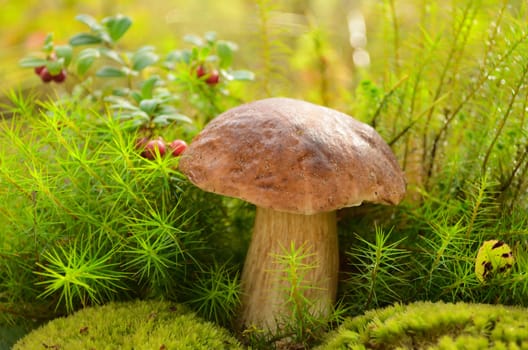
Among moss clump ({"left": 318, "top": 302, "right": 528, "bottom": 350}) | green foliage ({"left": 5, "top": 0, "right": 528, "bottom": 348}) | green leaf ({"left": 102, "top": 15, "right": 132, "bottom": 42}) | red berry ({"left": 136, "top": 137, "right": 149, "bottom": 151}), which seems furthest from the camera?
green leaf ({"left": 102, "top": 15, "right": 132, "bottom": 42})

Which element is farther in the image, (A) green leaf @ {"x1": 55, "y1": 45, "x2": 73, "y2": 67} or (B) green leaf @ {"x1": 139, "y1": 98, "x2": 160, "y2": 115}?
(A) green leaf @ {"x1": 55, "y1": 45, "x2": 73, "y2": 67}

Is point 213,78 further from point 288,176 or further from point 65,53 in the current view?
point 288,176

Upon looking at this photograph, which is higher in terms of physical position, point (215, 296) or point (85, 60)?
point (85, 60)

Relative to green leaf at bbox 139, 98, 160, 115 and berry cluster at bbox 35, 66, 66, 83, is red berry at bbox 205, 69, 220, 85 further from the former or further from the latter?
berry cluster at bbox 35, 66, 66, 83

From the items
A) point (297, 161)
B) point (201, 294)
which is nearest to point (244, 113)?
point (297, 161)

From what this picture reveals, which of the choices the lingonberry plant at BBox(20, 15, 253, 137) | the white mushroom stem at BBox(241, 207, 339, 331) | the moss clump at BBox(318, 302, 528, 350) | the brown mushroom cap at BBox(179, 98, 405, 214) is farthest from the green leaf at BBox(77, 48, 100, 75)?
the moss clump at BBox(318, 302, 528, 350)

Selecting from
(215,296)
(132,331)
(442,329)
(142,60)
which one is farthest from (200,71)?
(442,329)
